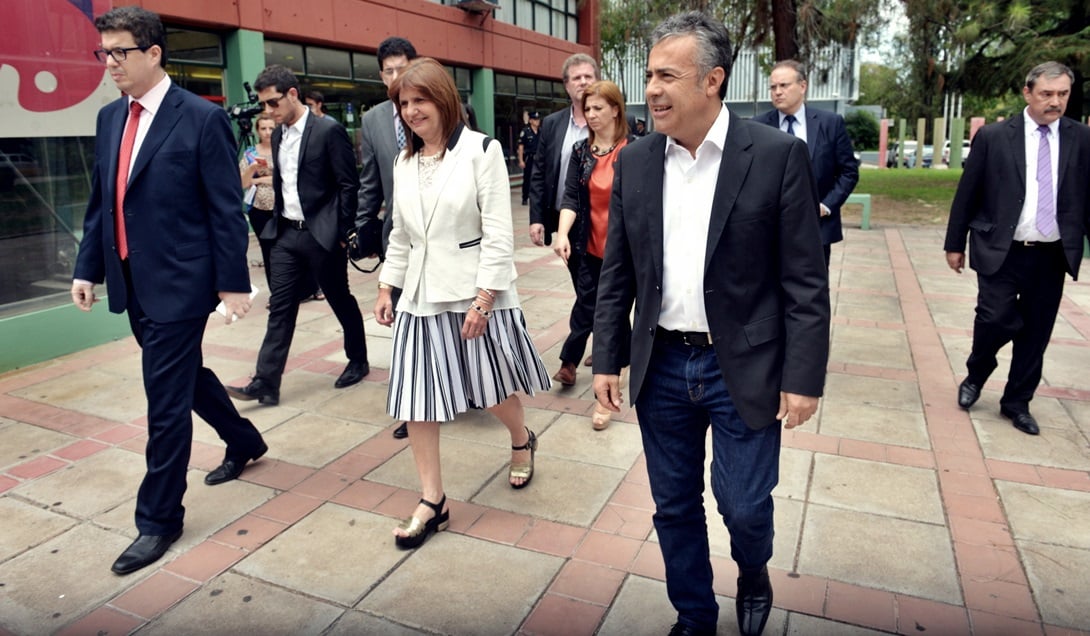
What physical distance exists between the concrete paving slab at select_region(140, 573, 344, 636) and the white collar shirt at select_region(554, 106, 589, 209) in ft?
9.04

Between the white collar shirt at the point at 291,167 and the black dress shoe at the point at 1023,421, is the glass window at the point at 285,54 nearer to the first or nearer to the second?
the white collar shirt at the point at 291,167

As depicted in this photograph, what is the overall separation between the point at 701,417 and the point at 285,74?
11.7ft

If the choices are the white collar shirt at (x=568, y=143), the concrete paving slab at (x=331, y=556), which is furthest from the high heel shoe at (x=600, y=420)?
the concrete paving slab at (x=331, y=556)

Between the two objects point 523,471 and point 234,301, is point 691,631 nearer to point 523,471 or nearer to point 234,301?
point 523,471

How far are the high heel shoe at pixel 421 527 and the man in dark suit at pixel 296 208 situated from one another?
77.3 inches

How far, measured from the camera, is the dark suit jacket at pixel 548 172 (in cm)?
499

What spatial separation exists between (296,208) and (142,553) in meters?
2.38

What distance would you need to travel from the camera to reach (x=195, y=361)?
3320 mm

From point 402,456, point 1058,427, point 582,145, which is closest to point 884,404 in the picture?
point 1058,427

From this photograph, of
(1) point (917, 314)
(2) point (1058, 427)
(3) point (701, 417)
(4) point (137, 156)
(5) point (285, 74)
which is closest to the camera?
(3) point (701, 417)

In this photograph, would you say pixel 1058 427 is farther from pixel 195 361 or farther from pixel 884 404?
pixel 195 361

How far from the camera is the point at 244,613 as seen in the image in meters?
2.83

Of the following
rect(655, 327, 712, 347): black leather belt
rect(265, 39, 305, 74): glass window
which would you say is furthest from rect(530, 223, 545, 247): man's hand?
rect(265, 39, 305, 74): glass window

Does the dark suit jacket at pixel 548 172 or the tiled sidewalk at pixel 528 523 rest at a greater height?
the dark suit jacket at pixel 548 172
